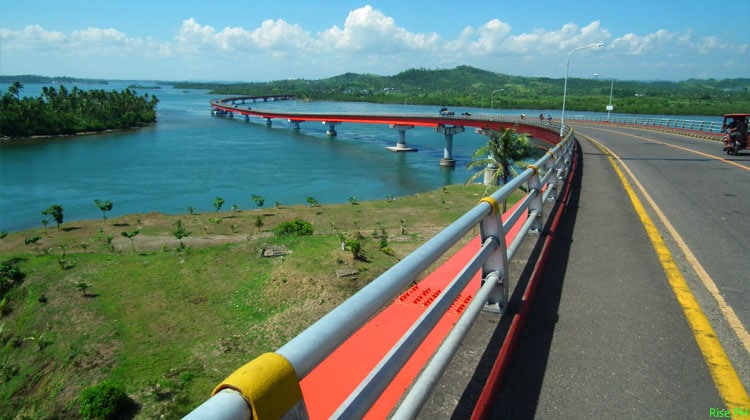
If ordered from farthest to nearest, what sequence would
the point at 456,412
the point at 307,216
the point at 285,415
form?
the point at 307,216 → the point at 456,412 → the point at 285,415

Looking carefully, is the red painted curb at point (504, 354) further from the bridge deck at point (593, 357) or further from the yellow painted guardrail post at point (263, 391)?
the yellow painted guardrail post at point (263, 391)

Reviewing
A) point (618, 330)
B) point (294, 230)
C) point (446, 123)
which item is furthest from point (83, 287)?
point (446, 123)

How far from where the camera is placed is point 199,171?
173 ft

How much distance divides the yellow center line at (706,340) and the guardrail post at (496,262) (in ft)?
5.13

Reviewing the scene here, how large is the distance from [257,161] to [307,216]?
3338 cm

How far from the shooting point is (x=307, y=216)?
29.3 meters

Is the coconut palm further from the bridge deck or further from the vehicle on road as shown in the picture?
the bridge deck

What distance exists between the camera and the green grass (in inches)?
484

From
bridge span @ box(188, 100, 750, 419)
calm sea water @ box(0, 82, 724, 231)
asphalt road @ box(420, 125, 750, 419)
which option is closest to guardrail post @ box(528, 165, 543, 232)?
bridge span @ box(188, 100, 750, 419)

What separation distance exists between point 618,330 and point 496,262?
4.63 feet

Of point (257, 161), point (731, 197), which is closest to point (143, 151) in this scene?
point (257, 161)

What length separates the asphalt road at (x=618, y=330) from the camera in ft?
10.3

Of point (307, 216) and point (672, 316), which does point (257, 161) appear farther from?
point (672, 316)

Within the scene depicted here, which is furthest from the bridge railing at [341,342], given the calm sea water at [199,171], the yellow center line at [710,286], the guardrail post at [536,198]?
the calm sea water at [199,171]
